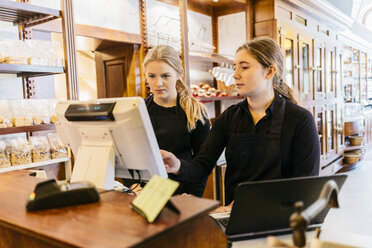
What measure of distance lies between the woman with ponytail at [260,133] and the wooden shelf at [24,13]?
1.33 metres

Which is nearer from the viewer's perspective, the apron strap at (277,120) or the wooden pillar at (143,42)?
the apron strap at (277,120)

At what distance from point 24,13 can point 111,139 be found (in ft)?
4.77

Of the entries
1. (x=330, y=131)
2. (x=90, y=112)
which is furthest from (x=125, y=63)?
(x=330, y=131)

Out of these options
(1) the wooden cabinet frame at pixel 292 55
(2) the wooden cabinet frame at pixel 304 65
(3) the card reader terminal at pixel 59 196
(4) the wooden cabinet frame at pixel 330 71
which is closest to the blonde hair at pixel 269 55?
(3) the card reader terminal at pixel 59 196

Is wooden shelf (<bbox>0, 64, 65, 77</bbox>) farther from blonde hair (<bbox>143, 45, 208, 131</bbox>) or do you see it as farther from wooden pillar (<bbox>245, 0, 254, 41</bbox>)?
wooden pillar (<bbox>245, 0, 254, 41</bbox>)

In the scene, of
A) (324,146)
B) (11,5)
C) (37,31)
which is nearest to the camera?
(11,5)

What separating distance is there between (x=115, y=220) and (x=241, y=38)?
4034mm

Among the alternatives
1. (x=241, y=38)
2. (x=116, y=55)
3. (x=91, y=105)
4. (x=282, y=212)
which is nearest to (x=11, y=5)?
(x=91, y=105)

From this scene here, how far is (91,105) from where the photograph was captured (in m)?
1.30

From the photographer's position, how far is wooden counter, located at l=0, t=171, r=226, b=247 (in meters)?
0.87

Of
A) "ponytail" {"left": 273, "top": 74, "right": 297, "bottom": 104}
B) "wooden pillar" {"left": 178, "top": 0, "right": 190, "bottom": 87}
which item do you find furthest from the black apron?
"wooden pillar" {"left": 178, "top": 0, "right": 190, "bottom": 87}

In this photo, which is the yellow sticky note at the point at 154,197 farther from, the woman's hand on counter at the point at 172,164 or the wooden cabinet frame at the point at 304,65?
the wooden cabinet frame at the point at 304,65

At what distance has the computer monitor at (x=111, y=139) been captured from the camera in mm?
1194

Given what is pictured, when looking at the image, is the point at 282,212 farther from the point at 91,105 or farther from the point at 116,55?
the point at 116,55
